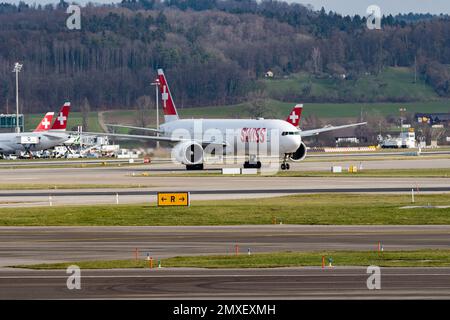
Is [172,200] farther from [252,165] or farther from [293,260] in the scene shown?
[252,165]

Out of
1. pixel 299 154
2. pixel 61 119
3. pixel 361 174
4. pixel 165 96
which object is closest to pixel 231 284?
pixel 361 174

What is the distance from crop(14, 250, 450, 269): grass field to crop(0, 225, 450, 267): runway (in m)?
1.60

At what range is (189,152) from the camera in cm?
10425

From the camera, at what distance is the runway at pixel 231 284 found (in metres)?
30.6

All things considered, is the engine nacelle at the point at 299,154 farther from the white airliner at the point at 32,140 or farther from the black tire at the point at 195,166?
the white airliner at the point at 32,140

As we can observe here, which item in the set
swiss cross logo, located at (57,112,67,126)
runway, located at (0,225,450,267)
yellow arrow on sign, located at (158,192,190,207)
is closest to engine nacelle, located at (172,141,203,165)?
yellow arrow on sign, located at (158,192,190,207)

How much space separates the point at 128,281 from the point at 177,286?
6.70 feet

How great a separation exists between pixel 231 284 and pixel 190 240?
1342cm

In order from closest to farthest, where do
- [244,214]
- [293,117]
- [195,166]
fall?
[244,214], [195,166], [293,117]

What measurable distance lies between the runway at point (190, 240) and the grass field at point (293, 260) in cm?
160

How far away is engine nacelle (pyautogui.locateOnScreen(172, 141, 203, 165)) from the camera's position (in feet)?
341

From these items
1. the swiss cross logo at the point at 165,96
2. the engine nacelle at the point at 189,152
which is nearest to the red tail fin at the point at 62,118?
the swiss cross logo at the point at 165,96
